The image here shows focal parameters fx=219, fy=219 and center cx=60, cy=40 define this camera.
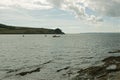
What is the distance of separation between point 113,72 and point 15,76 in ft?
49.9

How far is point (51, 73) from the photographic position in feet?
122

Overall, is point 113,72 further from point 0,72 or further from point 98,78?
point 0,72

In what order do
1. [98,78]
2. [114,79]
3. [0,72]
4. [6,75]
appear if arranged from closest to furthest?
[114,79] < [98,78] < [6,75] < [0,72]

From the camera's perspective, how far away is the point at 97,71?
32906mm

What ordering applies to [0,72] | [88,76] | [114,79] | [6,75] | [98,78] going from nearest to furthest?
[114,79] → [98,78] → [88,76] → [6,75] → [0,72]

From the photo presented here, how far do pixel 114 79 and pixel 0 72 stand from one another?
2078 centimetres

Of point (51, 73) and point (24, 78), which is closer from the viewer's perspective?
point (24, 78)

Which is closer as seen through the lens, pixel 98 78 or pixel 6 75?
pixel 98 78

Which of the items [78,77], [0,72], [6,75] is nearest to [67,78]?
[78,77]

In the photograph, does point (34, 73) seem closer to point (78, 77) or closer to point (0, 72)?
point (0, 72)

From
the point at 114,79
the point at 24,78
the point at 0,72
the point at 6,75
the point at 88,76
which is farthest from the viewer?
the point at 0,72

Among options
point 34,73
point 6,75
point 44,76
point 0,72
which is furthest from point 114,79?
point 0,72

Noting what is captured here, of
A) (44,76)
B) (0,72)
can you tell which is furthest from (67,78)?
(0,72)

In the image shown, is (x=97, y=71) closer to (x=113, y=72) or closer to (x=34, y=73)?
(x=113, y=72)
